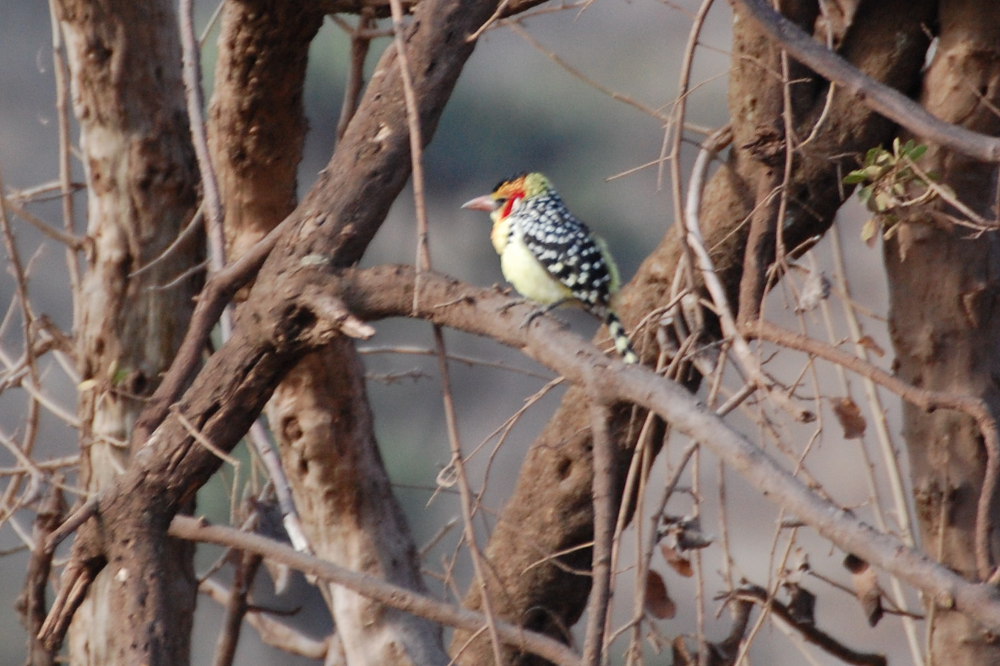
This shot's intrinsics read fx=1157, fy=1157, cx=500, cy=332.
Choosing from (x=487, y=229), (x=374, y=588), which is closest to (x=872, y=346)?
(x=374, y=588)

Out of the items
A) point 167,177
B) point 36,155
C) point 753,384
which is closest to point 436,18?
point 753,384

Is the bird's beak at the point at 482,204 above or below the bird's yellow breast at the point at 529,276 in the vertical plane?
above

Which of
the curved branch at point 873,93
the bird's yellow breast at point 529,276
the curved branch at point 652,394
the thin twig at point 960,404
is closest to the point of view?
A: the curved branch at point 652,394

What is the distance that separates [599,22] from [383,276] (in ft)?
23.1

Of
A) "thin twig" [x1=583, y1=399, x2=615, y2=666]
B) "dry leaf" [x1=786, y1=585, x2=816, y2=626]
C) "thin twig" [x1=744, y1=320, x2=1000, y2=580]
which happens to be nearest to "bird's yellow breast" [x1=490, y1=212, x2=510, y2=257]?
"dry leaf" [x1=786, y1=585, x2=816, y2=626]

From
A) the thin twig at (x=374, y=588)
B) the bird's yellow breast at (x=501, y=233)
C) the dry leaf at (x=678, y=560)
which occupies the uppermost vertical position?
the bird's yellow breast at (x=501, y=233)

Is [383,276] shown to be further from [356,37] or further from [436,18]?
[356,37]

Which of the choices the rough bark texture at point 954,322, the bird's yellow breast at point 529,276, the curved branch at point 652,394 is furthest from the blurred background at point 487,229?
the curved branch at point 652,394

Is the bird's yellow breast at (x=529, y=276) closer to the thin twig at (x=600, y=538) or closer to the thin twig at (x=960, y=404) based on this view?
the thin twig at (x=960, y=404)

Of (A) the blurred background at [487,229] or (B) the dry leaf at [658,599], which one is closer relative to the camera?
(B) the dry leaf at [658,599]

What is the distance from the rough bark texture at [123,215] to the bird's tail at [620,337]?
3.59 feet

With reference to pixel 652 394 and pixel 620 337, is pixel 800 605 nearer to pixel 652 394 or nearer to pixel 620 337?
pixel 620 337

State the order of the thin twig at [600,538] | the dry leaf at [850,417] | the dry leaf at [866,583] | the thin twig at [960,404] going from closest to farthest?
1. the thin twig at [600,538]
2. the thin twig at [960,404]
3. the dry leaf at [866,583]
4. the dry leaf at [850,417]

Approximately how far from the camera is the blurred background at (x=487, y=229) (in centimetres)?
Answer: 741
